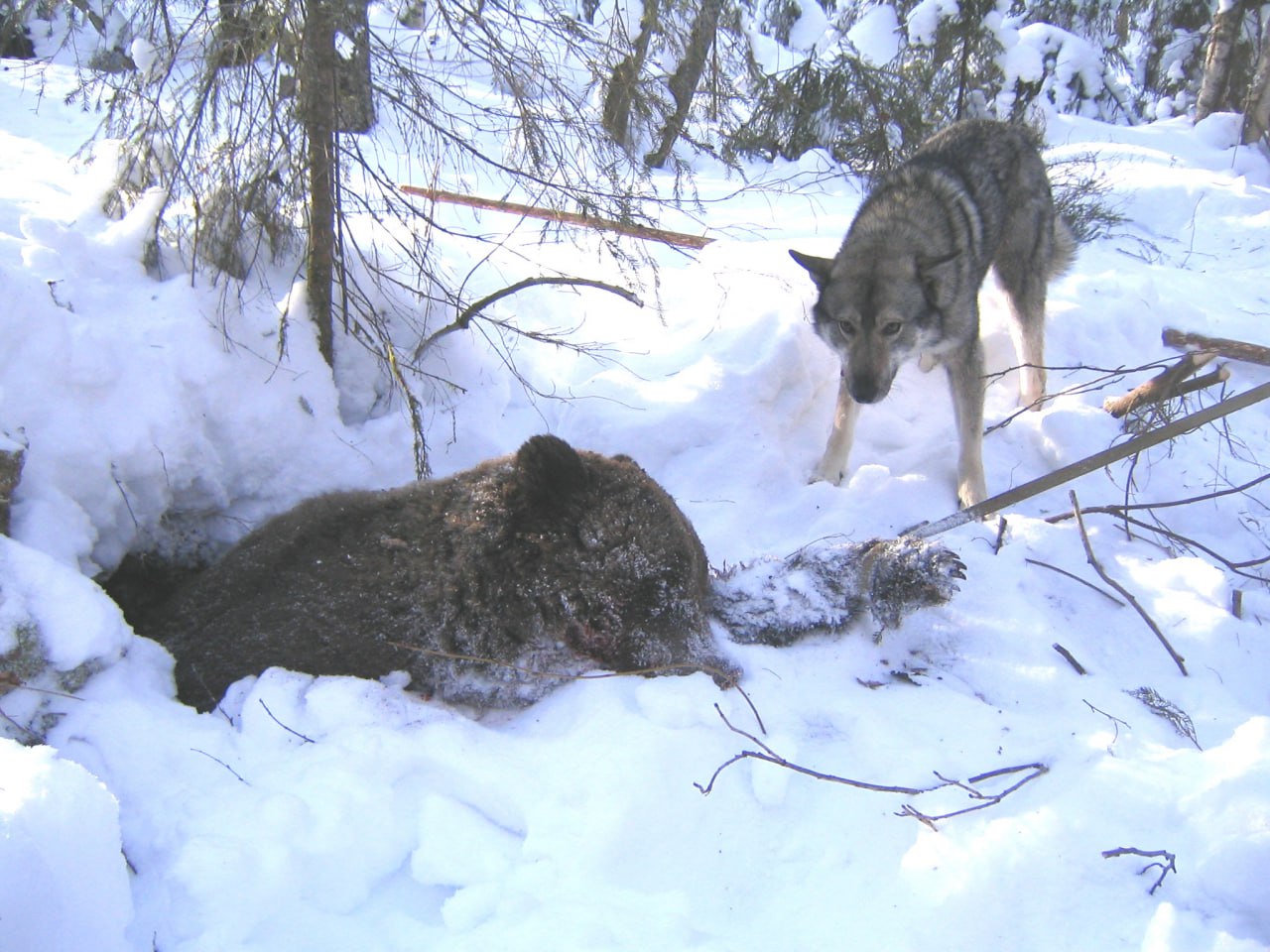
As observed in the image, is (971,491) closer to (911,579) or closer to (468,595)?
(911,579)

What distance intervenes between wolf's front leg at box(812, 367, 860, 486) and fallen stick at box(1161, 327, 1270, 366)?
7.55ft

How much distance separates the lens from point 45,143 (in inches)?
244

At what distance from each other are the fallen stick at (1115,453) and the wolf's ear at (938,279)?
1.40 meters

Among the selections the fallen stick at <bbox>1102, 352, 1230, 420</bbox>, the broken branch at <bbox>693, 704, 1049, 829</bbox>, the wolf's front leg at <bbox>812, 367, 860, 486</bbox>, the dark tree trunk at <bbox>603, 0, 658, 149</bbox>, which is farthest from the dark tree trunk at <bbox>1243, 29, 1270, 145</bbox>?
the broken branch at <bbox>693, 704, 1049, 829</bbox>

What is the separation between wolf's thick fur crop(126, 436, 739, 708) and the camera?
2.95m

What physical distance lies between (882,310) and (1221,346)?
2.56m

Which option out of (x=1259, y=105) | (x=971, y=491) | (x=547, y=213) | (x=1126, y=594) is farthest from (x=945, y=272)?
(x=1259, y=105)

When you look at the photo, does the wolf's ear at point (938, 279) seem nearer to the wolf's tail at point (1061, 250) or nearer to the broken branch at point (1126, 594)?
the broken branch at point (1126, 594)

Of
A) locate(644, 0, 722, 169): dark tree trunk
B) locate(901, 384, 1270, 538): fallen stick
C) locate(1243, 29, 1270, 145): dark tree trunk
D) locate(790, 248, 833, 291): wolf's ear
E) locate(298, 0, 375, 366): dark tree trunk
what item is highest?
locate(1243, 29, 1270, 145): dark tree trunk

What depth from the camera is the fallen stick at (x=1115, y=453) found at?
10.6ft

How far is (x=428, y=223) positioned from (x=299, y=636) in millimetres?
2118

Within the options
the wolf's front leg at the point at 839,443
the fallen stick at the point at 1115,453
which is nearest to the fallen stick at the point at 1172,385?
the fallen stick at the point at 1115,453

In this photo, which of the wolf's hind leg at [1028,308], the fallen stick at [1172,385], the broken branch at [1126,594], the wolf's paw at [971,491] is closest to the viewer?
the broken branch at [1126,594]

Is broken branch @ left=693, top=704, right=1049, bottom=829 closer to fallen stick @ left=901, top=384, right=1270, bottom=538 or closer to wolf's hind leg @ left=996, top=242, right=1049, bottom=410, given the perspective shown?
fallen stick @ left=901, top=384, right=1270, bottom=538
